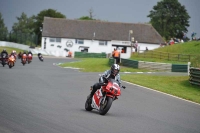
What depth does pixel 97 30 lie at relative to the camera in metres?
111

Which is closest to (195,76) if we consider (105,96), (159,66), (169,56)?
(159,66)

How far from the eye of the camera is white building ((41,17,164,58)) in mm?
108625

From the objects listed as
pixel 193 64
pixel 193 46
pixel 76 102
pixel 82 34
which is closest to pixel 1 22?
pixel 82 34

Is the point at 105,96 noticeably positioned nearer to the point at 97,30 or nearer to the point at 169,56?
the point at 169,56

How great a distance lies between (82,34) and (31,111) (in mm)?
96964

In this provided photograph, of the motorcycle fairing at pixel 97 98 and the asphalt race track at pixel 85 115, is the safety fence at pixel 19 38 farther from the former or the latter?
Result: the motorcycle fairing at pixel 97 98

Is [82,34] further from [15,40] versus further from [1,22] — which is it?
[1,22]

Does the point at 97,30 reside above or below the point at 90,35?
above

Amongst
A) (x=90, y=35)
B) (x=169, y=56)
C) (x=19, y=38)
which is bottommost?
(x=169, y=56)

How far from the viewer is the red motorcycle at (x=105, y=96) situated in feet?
44.6

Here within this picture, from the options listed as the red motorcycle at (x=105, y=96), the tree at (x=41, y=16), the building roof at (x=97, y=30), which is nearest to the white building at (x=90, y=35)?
the building roof at (x=97, y=30)

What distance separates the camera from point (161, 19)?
446 ft

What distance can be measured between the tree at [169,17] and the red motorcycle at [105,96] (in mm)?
119136

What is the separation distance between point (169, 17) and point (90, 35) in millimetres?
32576
